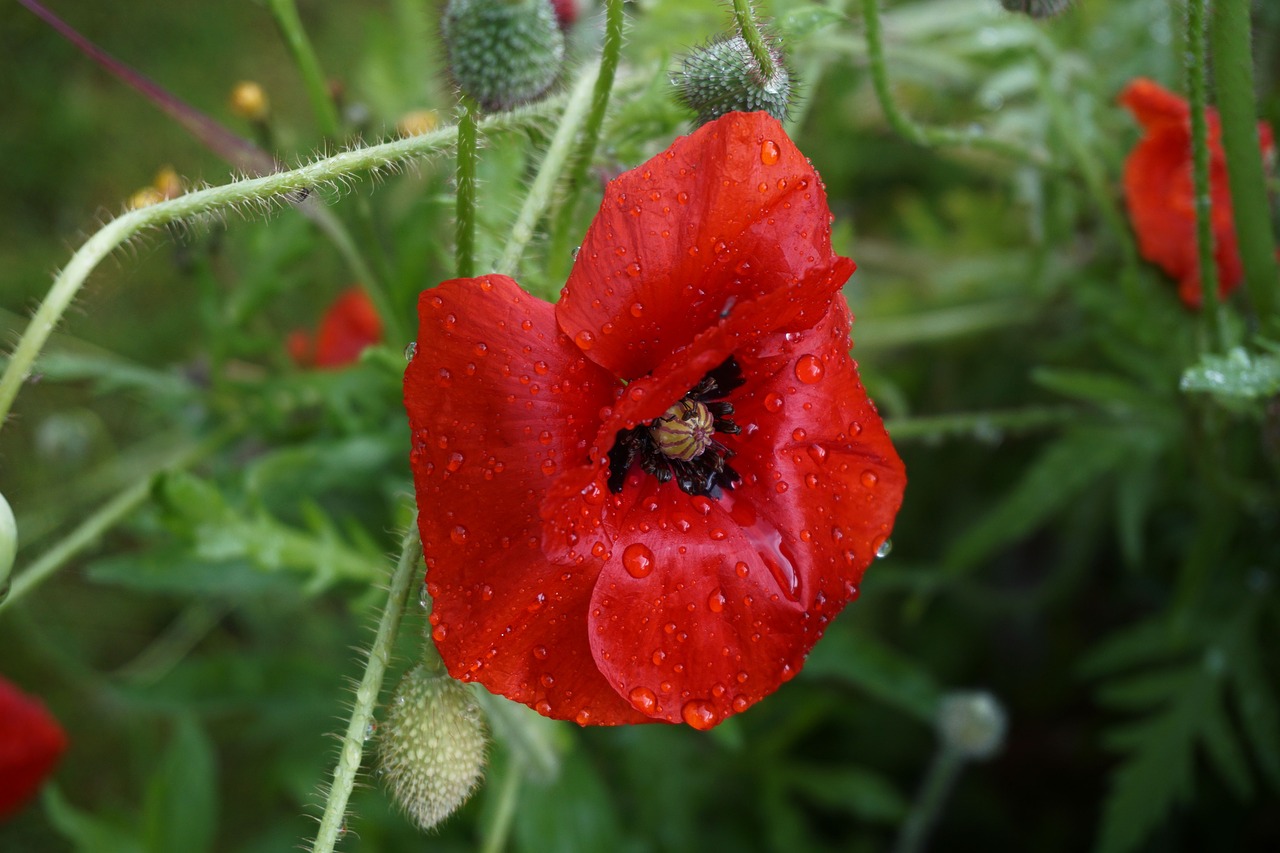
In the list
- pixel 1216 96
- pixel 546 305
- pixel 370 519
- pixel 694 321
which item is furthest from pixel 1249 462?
pixel 370 519

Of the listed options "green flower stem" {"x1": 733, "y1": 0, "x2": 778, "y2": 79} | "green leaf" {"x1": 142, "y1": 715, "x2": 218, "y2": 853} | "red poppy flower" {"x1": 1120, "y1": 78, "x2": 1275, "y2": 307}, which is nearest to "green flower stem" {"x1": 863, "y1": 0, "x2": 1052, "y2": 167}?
"red poppy flower" {"x1": 1120, "y1": 78, "x2": 1275, "y2": 307}

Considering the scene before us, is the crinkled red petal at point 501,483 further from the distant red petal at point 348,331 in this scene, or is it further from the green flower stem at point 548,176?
the distant red petal at point 348,331

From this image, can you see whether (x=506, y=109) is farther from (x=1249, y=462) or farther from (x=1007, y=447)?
(x=1007, y=447)

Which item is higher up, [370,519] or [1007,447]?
[370,519]

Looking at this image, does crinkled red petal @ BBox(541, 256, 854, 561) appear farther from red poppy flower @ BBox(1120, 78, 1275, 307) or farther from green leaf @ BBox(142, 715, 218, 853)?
green leaf @ BBox(142, 715, 218, 853)

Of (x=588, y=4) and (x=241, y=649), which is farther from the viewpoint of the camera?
(x=241, y=649)

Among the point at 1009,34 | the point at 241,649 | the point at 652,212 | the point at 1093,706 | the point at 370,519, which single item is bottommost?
the point at 1093,706

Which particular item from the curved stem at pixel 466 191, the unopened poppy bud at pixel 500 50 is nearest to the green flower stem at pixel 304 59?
the unopened poppy bud at pixel 500 50
